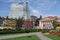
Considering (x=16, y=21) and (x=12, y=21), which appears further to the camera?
(x=12, y=21)

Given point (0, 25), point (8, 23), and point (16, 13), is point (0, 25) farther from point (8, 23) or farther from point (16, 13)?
point (16, 13)

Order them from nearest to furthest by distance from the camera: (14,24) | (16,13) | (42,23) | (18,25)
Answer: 1. (18,25)
2. (14,24)
3. (16,13)
4. (42,23)

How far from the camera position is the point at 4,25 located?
342ft

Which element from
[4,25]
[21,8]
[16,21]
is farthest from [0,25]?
[21,8]

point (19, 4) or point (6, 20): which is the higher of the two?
point (19, 4)

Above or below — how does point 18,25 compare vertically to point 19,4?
below

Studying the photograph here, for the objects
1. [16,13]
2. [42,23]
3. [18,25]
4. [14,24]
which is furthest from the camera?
[42,23]


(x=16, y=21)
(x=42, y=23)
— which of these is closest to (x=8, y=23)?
(x=16, y=21)

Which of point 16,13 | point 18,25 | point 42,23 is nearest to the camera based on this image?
point 18,25

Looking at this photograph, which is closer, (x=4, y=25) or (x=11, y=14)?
(x=4, y=25)

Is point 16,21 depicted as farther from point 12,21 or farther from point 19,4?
point 19,4

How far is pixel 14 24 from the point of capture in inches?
4058

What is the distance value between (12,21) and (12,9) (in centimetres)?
1302

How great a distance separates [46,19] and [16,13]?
825 inches
